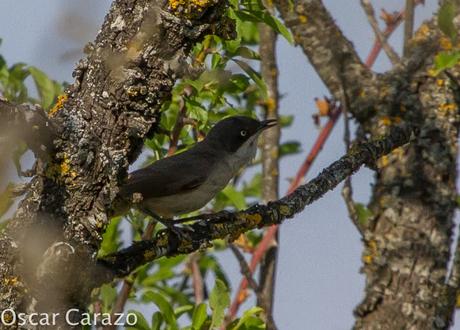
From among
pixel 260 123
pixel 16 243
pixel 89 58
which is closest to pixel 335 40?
pixel 260 123


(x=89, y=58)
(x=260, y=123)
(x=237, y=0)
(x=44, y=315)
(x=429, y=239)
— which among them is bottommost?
(x=44, y=315)

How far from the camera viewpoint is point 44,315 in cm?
288

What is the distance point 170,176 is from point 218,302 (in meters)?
1.18

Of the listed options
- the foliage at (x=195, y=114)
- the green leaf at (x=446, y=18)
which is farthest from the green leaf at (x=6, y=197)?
the green leaf at (x=446, y=18)

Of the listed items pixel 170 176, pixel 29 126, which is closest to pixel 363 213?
pixel 170 176

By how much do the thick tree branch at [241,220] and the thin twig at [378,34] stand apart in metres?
1.73

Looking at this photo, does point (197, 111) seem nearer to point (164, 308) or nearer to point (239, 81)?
point (239, 81)

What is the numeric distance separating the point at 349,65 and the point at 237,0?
2215 millimetres

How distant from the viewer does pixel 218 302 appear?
4863 millimetres

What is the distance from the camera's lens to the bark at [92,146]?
294cm

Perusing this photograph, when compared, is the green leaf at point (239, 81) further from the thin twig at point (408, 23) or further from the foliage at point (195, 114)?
the thin twig at point (408, 23)

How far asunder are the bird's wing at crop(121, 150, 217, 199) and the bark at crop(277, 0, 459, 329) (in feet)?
3.77

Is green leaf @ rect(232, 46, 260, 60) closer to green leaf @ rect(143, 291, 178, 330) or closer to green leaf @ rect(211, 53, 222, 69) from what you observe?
green leaf @ rect(211, 53, 222, 69)

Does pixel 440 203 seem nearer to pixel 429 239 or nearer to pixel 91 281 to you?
pixel 429 239
